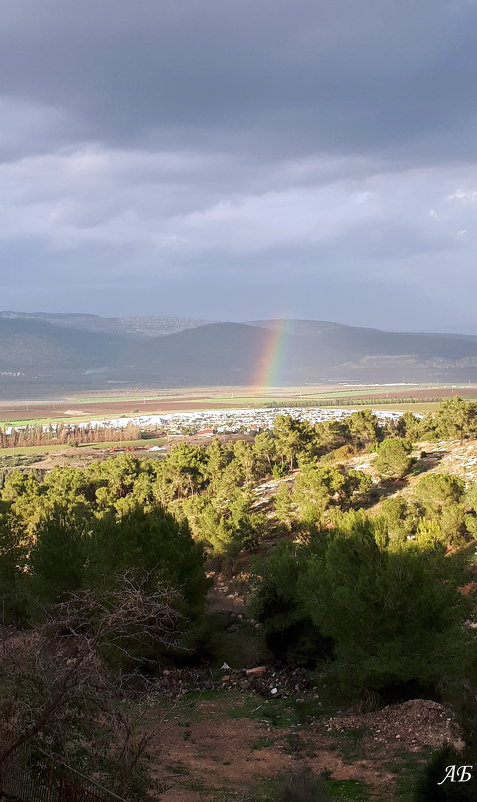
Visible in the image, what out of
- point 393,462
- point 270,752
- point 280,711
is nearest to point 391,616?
point 280,711

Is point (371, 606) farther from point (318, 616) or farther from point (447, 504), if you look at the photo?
point (447, 504)

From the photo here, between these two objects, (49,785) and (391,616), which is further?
(391,616)

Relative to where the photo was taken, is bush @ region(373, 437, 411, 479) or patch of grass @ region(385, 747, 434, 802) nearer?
patch of grass @ region(385, 747, 434, 802)

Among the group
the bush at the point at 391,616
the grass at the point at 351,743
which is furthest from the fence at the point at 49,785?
the bush at the point at 391,616

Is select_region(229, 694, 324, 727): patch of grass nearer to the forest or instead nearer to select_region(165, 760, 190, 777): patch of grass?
the forest

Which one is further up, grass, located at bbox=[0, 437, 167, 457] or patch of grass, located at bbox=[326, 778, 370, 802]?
patch of grass, located at bbox=[326, 778, 370, 802]

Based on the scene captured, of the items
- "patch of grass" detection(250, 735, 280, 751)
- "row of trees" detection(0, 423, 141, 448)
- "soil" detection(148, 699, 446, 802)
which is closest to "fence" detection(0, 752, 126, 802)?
"soil" detection(148, 699, 446, 802)

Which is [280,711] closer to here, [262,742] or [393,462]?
[262,742]
